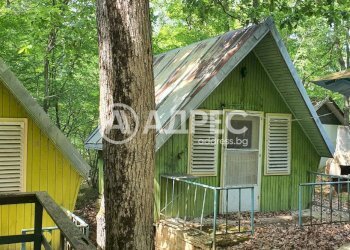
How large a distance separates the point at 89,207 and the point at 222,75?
6943mm

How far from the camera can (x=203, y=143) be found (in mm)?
9391

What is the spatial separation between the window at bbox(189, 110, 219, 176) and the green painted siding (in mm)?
151

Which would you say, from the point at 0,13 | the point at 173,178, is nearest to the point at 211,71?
the point at 173,178

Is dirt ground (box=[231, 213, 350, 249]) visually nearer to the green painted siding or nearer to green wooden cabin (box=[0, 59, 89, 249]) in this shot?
the green painted siding

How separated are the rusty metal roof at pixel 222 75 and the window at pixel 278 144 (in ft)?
1.42

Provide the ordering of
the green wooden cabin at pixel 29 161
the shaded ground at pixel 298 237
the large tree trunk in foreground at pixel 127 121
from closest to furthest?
the large tree trunk in foreground at pixel 127 121, the green wooden cabin at pixel 29 161, the shaded ground at pixel 298 237

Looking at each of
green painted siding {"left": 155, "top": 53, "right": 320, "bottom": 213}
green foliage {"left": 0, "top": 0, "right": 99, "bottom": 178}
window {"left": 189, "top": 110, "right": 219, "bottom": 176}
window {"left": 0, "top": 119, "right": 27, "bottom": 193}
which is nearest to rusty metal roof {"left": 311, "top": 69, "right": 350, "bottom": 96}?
green painted siding {"left": 155, "top": 53, "right": 320, "bottom": 213}

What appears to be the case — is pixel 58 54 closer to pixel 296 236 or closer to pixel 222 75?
pixel 222 75

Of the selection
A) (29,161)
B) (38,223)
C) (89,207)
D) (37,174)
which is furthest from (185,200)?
(38,223)

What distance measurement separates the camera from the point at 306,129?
10.6 m

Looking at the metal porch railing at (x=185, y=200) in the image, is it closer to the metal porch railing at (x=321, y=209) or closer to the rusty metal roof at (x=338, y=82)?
the metal porch railing at (x=321, y=209)

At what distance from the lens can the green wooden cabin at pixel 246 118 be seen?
884cm

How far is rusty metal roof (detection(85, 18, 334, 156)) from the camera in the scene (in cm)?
845

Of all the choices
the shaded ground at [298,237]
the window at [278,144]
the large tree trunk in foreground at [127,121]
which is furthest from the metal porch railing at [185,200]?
the large tree trunk in foreground at [127,121]
